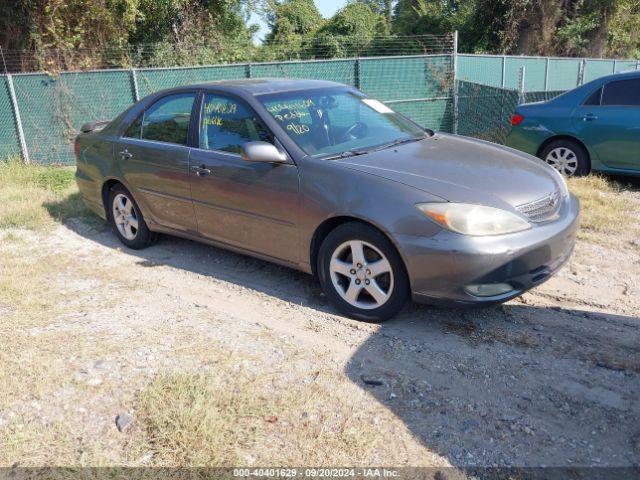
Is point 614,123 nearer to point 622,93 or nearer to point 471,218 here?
point 622,93

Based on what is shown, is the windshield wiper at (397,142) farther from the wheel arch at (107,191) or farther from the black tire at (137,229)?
the wheel arch at (107,191)

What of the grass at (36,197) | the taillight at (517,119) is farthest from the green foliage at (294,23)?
the taillight at (517,119)

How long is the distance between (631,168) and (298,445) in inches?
252

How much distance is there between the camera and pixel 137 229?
5859 millimetres

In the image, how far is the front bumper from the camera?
3.51 metres

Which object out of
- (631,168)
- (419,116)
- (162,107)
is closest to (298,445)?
(162,107)

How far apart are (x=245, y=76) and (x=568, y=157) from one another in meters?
6.06

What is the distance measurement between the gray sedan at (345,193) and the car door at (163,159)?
0.05 feet

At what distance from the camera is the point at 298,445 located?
283cm

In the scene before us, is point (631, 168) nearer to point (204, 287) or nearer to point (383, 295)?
point (383, 295)

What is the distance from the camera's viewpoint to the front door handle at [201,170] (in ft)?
15.7

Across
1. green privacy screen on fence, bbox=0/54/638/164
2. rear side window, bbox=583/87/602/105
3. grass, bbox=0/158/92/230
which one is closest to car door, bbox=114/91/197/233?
grass, bbox=0/158/92/230

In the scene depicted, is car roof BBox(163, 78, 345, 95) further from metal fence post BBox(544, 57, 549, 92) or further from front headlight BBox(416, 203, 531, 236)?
metal fence post BBox(544, 57, 549, 92)

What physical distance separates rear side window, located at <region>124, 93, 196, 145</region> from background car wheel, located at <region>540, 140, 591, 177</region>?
17.0ft
